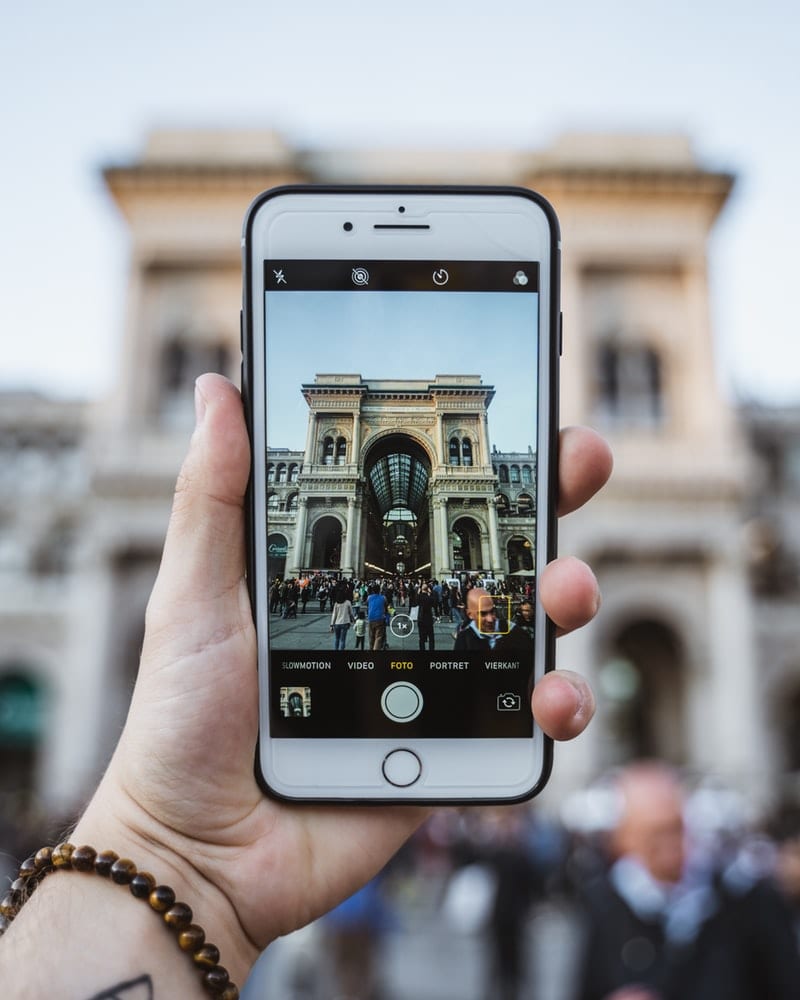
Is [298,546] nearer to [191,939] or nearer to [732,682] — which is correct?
[191,939]

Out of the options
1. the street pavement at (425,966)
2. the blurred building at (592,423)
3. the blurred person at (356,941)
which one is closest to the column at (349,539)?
Answer: the street pavement at (425,966)

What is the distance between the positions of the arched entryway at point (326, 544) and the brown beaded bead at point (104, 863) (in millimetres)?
706

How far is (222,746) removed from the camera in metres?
2.02

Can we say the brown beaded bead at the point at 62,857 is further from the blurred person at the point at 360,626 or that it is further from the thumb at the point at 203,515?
the blurred person at the point at 360,626

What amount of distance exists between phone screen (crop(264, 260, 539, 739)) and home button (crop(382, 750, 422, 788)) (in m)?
0.04

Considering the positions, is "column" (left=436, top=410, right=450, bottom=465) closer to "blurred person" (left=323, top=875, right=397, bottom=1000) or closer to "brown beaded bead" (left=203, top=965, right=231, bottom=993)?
"brown beaded bead" (left=203, top=965, right=231, bottom=993)

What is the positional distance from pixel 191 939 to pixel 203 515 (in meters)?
0.80

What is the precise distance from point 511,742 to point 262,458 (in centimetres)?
80

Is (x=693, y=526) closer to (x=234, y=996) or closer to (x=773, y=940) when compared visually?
(x=773, y=940)

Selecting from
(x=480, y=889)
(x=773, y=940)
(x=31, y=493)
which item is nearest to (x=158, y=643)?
(x=773, y=940)

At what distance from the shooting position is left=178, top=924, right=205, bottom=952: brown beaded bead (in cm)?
174

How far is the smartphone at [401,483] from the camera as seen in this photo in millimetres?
2123

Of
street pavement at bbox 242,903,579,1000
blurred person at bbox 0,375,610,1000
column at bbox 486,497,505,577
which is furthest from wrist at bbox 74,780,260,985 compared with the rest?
street pavement at bbox 242,903,579,1000

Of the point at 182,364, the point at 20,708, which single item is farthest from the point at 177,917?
the point at 20,708
